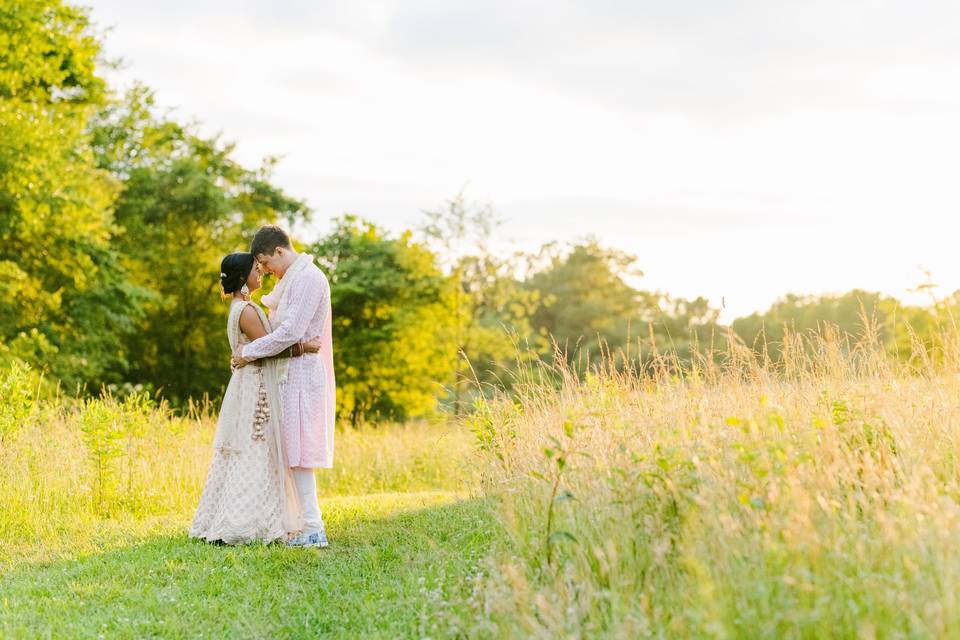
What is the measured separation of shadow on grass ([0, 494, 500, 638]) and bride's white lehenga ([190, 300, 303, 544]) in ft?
0.60

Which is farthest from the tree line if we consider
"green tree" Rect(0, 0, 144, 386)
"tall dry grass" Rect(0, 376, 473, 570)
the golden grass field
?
the golden grass field

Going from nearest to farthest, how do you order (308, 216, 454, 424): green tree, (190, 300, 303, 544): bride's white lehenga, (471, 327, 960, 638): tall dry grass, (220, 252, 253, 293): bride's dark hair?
(471, 327, 960, 638): tall dry grass, (190, 300, 303, 544): bride's white lehenga, (220, 252, 253, 293): bride's dark hair, (308, 216, 454, 424): green tree

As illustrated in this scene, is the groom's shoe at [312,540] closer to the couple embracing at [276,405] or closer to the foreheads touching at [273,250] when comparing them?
the couple embracing at [276,405]

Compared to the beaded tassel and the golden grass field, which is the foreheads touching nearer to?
the beaded tassel

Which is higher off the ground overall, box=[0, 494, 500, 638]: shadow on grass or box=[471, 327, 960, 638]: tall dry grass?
box=[471, 327, 960, 638]: tall dry grass

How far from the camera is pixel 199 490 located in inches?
363

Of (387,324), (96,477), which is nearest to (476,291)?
(387,324)

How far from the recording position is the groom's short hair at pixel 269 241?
21.5 ft

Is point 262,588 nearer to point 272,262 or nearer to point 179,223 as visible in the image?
point 272,262

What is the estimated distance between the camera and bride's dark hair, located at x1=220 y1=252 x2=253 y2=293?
262 inches

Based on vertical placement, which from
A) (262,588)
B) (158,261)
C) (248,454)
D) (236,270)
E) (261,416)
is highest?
(158,261)

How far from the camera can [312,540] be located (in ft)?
21.4

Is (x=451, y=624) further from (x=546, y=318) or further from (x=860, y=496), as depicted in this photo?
(x=546, y=318)

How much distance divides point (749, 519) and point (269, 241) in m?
4.00
